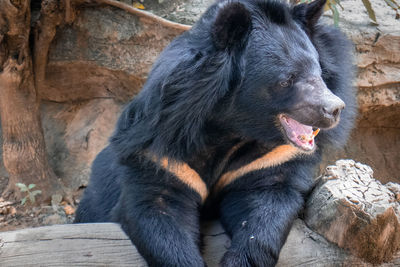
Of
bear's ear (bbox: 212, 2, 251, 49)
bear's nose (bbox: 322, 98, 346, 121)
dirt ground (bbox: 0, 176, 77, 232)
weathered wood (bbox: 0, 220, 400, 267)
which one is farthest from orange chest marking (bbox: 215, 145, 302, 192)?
dirt ground (bbox: 0, 176, 77, 232)

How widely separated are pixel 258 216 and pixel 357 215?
49cm

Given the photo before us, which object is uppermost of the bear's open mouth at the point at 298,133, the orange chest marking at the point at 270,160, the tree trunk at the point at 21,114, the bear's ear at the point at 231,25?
→ the bear's ear at the point at 231,25

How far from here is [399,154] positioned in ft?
19.1

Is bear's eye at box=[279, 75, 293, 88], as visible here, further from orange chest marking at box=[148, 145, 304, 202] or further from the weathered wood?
the weathered wood

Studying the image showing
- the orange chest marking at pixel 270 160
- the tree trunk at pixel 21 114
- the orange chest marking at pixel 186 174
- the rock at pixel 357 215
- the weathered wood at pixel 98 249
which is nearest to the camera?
the rock at pixel 357 215

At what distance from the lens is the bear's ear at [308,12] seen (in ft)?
9.01

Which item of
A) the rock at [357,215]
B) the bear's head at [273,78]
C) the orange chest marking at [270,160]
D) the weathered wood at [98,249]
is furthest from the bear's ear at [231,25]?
the weathered wood at [98,249]

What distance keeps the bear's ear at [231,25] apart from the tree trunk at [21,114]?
2.59m

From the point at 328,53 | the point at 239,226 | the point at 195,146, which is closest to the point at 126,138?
the point at 195,146

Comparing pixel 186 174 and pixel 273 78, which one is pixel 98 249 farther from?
pixel 273 78

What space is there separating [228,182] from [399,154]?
3590 millimetres

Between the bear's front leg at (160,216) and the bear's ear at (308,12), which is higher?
the bear's ear at (308,12)

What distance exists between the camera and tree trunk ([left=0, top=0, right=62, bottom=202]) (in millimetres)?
4555

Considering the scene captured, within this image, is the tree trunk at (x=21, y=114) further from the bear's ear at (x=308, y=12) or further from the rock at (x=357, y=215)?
the rock at (x=357, y=215)
